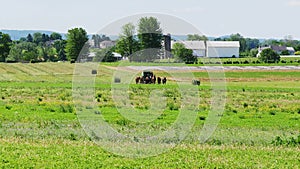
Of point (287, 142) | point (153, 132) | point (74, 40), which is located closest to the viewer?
point (287, 142)

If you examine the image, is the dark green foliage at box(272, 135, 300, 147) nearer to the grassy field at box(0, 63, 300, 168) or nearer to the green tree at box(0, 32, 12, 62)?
the grassy field at box(0, 63, 300, 168)

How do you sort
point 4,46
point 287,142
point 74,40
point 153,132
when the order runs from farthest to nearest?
point 4,46, point 74,40, point 153,132, point 287,142

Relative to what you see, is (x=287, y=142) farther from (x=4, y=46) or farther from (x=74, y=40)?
(x=4, y=46)

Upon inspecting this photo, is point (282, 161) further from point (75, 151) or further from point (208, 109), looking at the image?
point (208, 109)

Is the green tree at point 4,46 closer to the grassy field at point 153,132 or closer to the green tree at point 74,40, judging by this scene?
the green tree at point 74,40

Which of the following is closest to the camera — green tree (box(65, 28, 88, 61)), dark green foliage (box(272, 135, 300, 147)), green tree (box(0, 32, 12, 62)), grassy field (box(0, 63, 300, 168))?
grassy field (box(0, 63, 300, 168))

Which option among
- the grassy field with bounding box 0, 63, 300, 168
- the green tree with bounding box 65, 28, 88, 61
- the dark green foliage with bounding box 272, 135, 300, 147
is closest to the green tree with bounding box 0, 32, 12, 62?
the green tree with bounding box 65, 28, 88, 61

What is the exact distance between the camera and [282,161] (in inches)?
570

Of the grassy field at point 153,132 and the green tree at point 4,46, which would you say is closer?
the grassy field at point 153,132

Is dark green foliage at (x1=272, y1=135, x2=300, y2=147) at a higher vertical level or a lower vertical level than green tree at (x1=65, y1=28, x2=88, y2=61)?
lower

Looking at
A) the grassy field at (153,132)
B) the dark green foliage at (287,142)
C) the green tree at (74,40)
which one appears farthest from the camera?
the green tree at (74,40)

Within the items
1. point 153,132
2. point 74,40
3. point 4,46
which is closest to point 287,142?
point 153,132

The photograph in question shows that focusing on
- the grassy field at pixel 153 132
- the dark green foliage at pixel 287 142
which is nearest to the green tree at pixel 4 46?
the grassy field at pixel 153 132

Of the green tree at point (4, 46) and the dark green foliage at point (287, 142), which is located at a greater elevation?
the green tree at point (4, 46)
